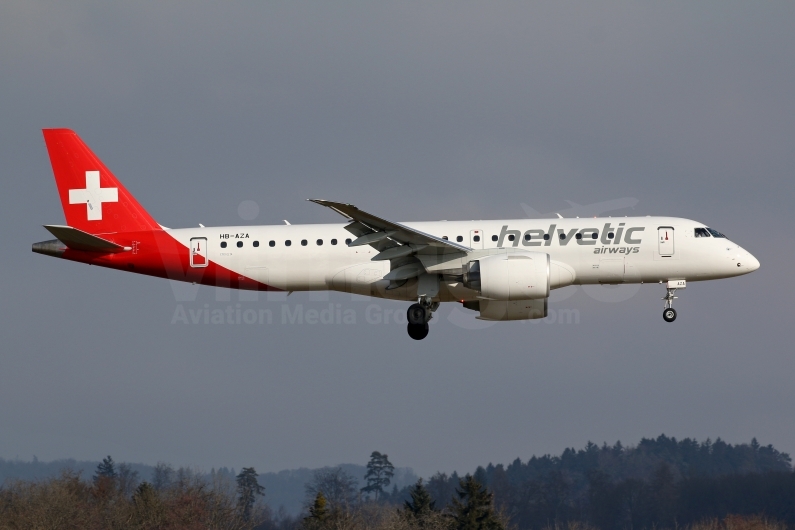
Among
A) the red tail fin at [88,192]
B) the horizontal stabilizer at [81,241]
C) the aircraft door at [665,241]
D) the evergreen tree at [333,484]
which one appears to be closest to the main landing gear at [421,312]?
the aircraft door at [665,241]

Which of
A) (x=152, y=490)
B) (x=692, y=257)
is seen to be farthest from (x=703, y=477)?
(x=692, y=257)

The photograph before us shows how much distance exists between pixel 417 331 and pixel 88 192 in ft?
48.2

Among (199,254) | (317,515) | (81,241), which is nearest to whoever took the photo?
(81,241)

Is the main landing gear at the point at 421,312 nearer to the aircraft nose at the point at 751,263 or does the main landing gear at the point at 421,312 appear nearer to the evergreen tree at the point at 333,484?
the aircraft nose at the point at 751,263

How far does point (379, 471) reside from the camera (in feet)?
574

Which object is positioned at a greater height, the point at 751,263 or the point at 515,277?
the point at 751,263

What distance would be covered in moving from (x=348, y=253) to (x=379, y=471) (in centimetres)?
13999

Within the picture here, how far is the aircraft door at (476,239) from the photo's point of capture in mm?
38969

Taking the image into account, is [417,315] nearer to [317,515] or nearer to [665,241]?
[665,241]

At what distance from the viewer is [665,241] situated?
128 ft

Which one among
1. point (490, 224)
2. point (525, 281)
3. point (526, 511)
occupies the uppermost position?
point (490, 224)

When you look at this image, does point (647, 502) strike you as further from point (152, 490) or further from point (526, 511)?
point (152, 490)

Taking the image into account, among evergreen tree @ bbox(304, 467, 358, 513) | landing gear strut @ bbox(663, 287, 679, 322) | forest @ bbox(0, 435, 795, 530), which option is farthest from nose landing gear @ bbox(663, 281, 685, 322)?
evergreen tree @ bbox(304, 467, 358, 513)

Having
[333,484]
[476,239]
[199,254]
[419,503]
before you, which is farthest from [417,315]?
[333,484]
